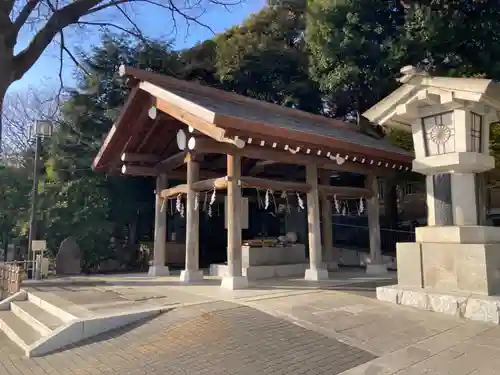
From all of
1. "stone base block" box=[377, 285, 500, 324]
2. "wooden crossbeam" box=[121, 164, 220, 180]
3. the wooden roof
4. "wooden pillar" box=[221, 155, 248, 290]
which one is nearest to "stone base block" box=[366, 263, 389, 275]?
the wooden roof

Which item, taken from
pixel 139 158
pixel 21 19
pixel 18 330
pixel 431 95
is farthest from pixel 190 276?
pixel 431 95

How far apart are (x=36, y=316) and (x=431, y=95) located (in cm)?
A: 802

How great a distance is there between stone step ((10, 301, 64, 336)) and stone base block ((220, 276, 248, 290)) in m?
3.22

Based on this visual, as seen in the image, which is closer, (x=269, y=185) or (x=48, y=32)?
(x=48, y=32)

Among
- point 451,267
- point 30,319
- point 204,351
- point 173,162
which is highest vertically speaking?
point 173,162

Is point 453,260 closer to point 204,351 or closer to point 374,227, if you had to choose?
point 204,351

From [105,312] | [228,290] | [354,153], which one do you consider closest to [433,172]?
[354,153]

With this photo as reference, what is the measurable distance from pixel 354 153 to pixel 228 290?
4608mm

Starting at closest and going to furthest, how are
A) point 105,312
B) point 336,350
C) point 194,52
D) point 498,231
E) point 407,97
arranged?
point 336,350 → point 105,312 → point 498,231 → point 407,97 → point 194,52

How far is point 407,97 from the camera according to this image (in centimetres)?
733

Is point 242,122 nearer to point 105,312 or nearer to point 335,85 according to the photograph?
point 105,312

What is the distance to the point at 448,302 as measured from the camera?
6223 millimetres

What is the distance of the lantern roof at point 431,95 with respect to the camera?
652 centimetres

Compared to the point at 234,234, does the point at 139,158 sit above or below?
above
